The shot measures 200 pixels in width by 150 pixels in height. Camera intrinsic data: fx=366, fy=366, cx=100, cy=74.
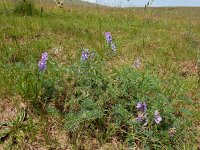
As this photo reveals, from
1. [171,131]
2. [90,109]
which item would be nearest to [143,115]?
[171,131]

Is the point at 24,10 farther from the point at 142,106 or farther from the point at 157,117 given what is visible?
the point at 157,117

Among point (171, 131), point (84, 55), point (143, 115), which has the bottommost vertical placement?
point (171, 131)

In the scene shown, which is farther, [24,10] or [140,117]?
[24,10]

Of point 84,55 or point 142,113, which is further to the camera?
point 84,55

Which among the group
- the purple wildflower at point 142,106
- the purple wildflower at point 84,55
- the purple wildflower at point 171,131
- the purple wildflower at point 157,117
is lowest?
the purple wildflower at point 171,131

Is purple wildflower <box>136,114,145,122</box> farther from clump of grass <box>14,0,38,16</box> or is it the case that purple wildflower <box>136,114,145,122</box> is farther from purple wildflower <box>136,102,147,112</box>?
clump of grass <box>14,0,38,16</box>

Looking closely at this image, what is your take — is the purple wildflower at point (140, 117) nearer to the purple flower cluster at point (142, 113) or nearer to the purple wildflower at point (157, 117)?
the purple flower cluster at point (142, 113)

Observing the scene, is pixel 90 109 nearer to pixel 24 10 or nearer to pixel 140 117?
pixel 140 117

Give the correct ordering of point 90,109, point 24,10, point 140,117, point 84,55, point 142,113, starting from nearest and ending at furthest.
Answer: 1. point 140,117
2. point 142,113
3. point 90,109
4. point 84,55
5. point 24,10

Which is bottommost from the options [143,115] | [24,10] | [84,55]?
[143,115]

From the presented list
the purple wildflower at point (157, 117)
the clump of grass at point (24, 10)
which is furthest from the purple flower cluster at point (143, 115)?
the clump of grass at point (24, 10)

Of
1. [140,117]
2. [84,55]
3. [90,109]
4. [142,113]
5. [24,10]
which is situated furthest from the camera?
[24,10]

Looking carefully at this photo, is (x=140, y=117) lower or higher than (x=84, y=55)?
lower

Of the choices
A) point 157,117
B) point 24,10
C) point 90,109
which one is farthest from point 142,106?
point 24,10
